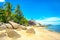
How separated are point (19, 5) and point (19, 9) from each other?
1.70 metres

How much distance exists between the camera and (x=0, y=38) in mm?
13914

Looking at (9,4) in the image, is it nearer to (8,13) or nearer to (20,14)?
(8,13)

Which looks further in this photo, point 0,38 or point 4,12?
point 4,12

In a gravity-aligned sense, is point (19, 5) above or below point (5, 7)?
above

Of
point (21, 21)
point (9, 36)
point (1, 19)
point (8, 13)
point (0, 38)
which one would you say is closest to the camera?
point (0, 38)

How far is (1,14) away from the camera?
124ft

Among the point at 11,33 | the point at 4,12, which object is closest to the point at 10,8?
the point at 4,12

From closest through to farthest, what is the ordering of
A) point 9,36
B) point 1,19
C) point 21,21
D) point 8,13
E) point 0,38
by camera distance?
point 0,38 < point 9,36 < point 1,19 < point 8,13 < point 21,21

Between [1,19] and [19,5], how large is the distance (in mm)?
17989

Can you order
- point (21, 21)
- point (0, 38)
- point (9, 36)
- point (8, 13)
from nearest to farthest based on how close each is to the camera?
point (0, 38) < point (9, 36) < point (8, 13) < point (21, 21)

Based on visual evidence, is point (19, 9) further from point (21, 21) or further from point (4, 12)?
point (4, 12)

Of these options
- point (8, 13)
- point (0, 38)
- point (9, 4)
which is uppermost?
point (9, 4)

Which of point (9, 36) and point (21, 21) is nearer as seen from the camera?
point (9, 36)

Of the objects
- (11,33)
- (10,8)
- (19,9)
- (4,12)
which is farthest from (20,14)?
(11,33)
